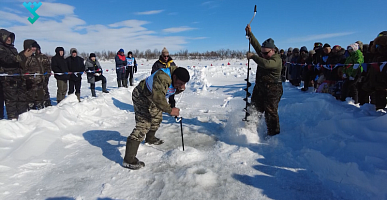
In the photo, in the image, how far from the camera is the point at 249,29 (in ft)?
16.6

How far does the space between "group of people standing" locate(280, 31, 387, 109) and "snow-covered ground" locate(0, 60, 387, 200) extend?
66 cm

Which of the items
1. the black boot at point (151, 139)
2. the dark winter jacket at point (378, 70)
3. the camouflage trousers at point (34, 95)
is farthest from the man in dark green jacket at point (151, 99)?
the camouflage trousers at point (34, 95)

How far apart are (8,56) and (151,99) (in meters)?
4.64

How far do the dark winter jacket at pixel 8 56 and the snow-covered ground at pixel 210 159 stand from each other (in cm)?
162

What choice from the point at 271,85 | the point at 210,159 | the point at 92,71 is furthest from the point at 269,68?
the point at 92,71

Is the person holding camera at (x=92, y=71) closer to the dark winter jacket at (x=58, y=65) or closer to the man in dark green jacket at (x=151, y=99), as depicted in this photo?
the dark winter jacket at (x=58, y=65)

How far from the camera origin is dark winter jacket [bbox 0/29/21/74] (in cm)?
563

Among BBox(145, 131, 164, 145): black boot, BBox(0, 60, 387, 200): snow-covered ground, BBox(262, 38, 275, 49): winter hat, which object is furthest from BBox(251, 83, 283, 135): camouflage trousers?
BBox(145, 131, 164, 145): black boot

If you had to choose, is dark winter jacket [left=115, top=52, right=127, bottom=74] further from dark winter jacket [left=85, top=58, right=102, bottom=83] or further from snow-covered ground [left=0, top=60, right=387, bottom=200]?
snow-covered ground [left=0, top=60, right=387, bottom=200]

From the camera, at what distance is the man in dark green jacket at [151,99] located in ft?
11.3

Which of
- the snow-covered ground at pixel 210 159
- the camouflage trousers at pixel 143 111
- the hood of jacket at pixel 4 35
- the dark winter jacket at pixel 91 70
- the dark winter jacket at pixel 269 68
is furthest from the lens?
the dark winter jacket at pixel 91 70

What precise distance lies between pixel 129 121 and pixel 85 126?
1166mm

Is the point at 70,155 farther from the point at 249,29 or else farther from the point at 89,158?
the point at 249,29

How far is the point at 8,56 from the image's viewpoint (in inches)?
225
